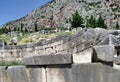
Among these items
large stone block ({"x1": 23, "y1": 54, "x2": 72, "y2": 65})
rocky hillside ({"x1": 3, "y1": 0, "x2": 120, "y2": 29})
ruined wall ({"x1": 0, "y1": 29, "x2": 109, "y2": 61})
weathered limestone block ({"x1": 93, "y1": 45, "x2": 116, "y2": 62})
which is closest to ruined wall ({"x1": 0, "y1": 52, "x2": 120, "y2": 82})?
large stone block ({"x1": 23, "y1": 54, "x2": 72, "y2": 65})

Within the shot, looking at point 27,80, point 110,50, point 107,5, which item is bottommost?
point 27,80

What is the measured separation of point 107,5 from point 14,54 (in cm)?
9267

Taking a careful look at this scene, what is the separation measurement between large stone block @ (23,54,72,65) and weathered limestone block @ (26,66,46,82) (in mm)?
127

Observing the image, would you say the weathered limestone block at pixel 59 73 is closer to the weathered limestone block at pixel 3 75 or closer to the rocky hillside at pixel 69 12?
the weathered limestone block at pixel 3 75

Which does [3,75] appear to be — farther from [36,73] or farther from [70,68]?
[70,68]

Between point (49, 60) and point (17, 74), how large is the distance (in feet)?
4.32

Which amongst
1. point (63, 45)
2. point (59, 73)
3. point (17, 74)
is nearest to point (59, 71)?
point (59, 73)

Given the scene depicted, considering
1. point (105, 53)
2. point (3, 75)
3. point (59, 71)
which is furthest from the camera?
point (3, 75)

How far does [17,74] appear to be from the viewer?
7.09m

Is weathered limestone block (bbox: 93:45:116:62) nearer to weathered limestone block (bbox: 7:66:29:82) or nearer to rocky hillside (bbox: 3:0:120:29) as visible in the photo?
weathered limestone block (bbox: 7:66:29:82)

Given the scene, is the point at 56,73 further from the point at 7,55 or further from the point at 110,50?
the point at 7,55

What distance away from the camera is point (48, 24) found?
114 m

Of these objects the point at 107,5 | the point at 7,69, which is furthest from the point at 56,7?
the point at 7,69

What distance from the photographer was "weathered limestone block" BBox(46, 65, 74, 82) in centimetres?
573
